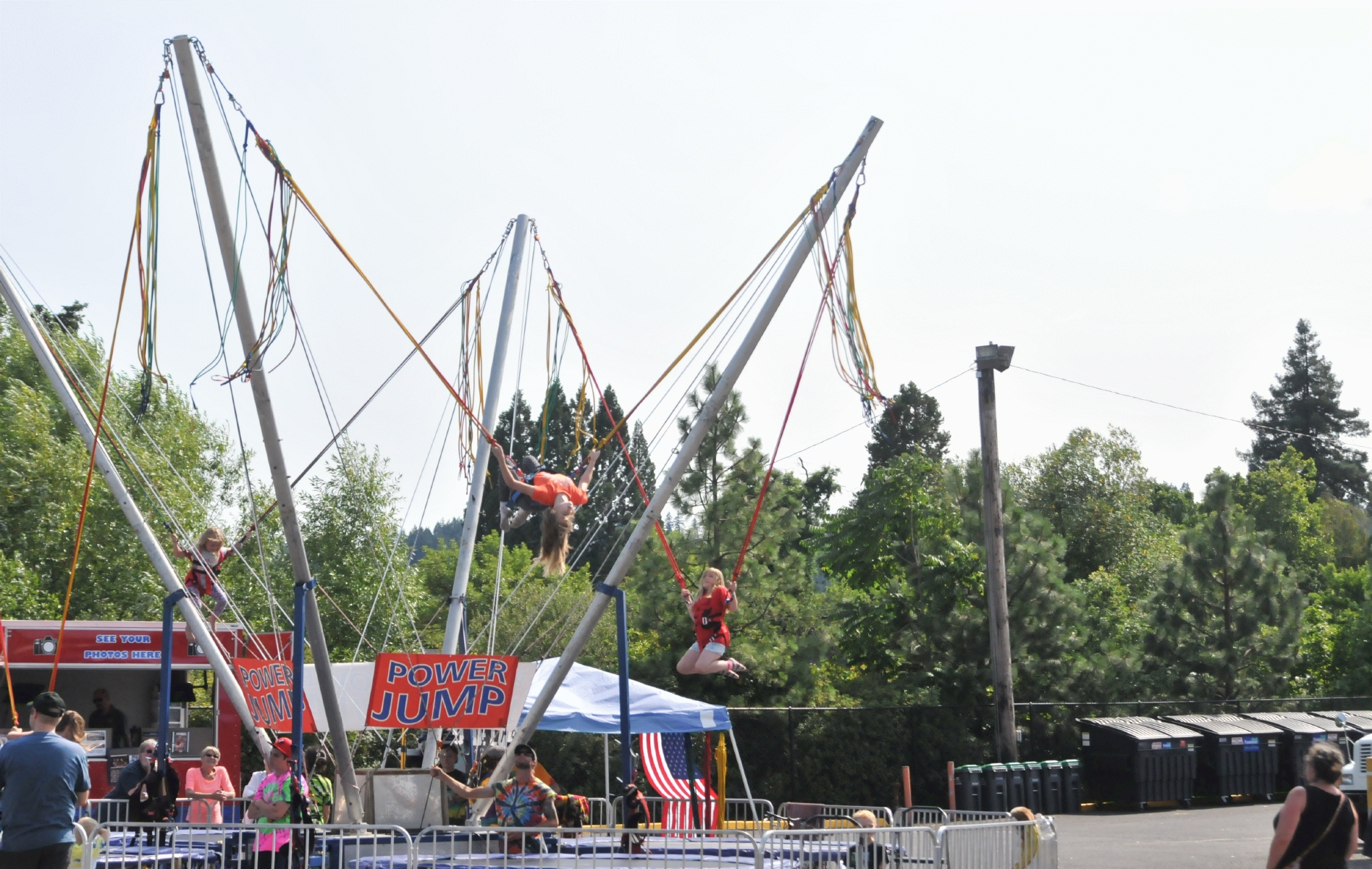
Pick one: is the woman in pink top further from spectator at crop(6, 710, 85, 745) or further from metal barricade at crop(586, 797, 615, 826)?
metal barricade at crop(586, 797, 615, 826)

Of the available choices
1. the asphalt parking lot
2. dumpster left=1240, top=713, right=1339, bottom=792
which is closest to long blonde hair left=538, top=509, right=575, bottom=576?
the asphalt parking lot

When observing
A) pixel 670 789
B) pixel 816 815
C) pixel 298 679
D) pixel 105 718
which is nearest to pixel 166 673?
pixel 298 679

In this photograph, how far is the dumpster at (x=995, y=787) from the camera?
21.0 meters

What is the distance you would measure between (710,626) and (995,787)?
11.0 m

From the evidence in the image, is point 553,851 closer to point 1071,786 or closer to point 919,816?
point 919,816

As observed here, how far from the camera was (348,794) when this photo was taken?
11117 mm

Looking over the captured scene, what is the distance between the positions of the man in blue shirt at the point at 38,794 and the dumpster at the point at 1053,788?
17.8 meters

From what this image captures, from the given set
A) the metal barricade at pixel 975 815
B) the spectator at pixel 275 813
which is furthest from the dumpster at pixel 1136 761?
the spectator at pixel 275 813

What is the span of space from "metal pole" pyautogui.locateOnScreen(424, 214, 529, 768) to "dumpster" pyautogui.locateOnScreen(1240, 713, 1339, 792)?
55.7 ft

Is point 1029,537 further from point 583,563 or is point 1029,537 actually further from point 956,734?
point 583,563

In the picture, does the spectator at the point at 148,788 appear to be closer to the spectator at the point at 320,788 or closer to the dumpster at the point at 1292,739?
the spectator at the point at 320,788

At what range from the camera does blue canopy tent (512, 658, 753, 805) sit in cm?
1554

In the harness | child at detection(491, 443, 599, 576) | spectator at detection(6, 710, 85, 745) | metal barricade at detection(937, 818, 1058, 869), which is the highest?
child at detection(491, 443, 599, 576)

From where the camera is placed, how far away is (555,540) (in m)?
12.0
